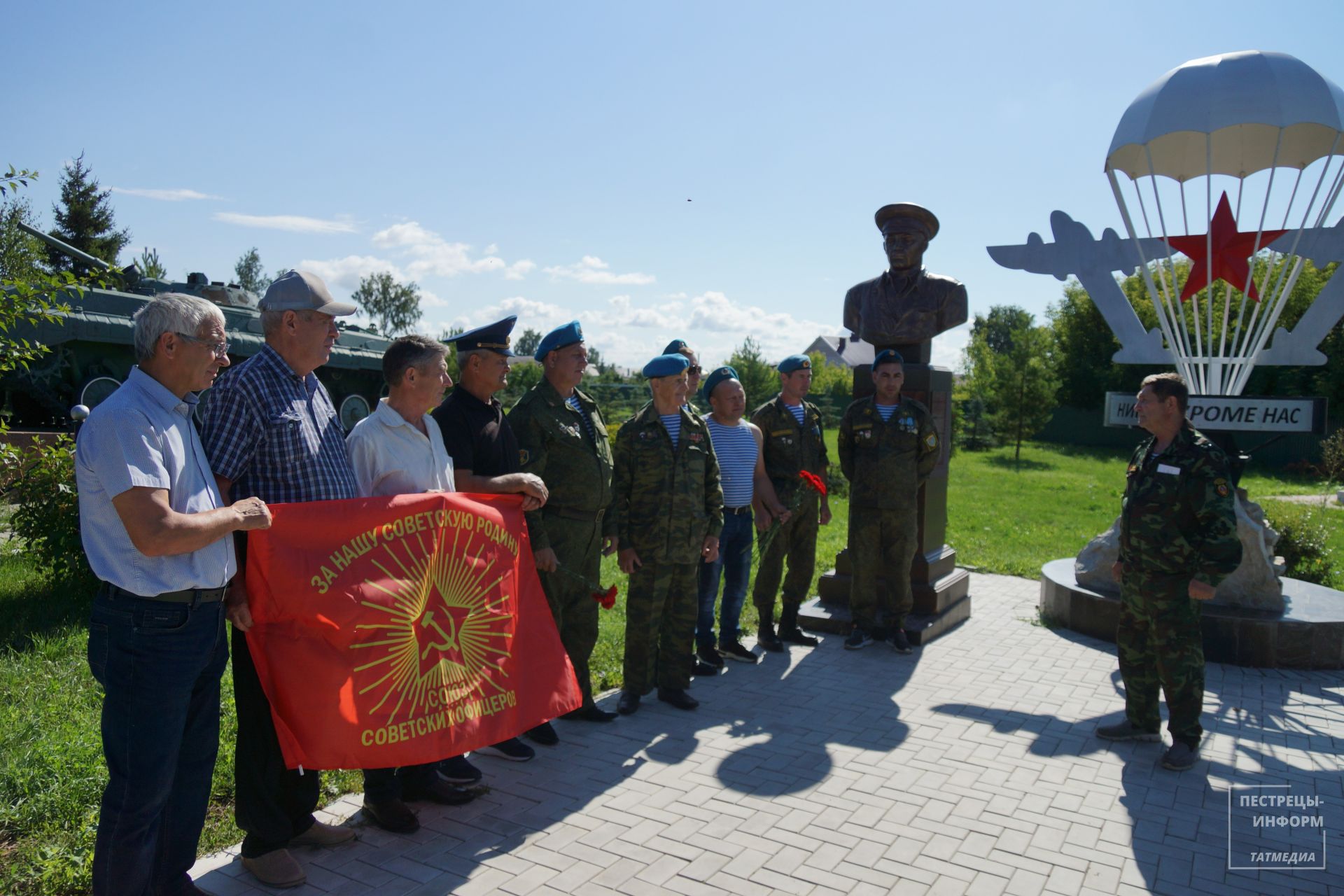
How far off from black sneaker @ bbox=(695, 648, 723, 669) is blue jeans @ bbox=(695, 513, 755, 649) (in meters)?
0.03

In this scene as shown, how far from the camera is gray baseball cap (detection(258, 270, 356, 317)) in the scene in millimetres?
2949

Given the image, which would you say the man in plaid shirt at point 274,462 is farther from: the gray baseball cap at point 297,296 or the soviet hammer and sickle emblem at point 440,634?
the soviet hammer and sickle emblem at point 440,634

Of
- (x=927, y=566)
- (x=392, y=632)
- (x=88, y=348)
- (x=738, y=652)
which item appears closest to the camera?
(x=392, y=632)

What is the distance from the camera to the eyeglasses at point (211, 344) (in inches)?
101

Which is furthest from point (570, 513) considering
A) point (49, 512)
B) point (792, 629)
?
A: point (49, 512)

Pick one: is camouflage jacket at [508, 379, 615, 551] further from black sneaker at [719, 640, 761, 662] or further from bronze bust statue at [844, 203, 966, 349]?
bronze bust statue at [844, 203, 966, 349]

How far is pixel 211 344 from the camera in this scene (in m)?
2.61

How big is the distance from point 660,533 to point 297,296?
88.0 inches

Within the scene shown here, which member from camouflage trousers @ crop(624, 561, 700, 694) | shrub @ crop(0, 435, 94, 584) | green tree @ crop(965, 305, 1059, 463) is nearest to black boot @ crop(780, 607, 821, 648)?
camouflage trousers @ crop(624, 561, 700, 694)

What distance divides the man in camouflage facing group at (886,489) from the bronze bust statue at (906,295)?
2.26ft

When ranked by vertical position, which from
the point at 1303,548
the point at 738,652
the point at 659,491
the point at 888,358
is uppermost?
the point at 888,358

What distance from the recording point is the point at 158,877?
8.93ft

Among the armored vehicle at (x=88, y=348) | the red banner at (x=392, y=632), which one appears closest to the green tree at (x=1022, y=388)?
the armored vehicle at (x=88, y=348)

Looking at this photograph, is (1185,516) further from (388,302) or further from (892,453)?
(388,302)
